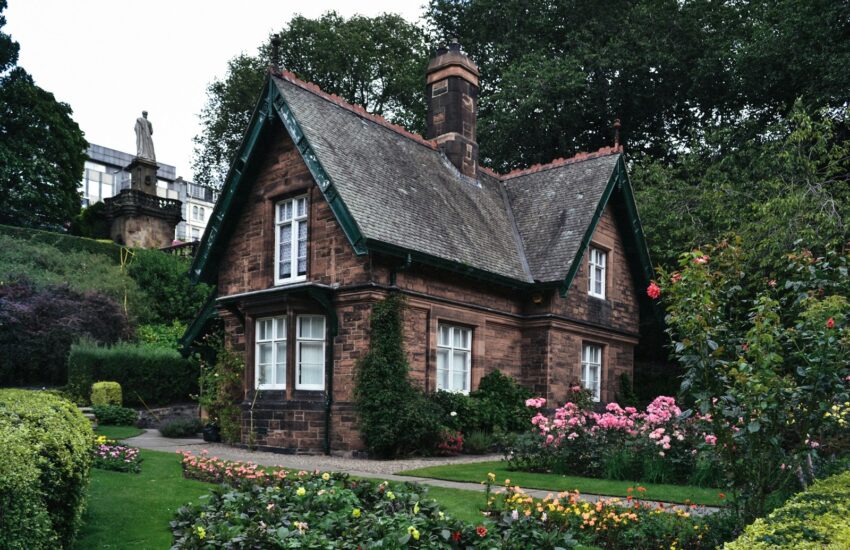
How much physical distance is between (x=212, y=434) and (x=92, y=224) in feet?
99.6

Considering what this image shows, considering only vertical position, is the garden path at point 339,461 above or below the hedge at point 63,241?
below

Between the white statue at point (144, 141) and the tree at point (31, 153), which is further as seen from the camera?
the white statue at point (144, 141)

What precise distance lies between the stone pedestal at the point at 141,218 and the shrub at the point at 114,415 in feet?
67.3

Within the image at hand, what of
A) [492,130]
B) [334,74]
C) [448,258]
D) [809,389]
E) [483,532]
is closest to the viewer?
[483,532]

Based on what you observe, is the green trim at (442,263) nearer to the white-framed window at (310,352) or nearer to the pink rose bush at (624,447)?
the white-framed window at (310,352)

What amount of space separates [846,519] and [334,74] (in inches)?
1483

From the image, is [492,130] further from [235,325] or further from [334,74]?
[235,325]

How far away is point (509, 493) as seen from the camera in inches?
306

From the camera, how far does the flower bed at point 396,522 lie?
18.4 feet

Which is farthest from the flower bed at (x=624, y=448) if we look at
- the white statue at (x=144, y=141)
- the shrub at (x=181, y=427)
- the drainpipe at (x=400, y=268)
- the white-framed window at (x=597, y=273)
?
the white statue at (x=144, y=141)

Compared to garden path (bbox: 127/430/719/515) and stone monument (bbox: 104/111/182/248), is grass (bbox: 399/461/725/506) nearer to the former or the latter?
garden path (bbox: 127/430/719/515)

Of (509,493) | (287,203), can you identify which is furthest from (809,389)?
(287,203)

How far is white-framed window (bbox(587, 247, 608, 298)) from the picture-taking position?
21.0 metres

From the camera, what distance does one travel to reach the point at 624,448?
11812 mm
